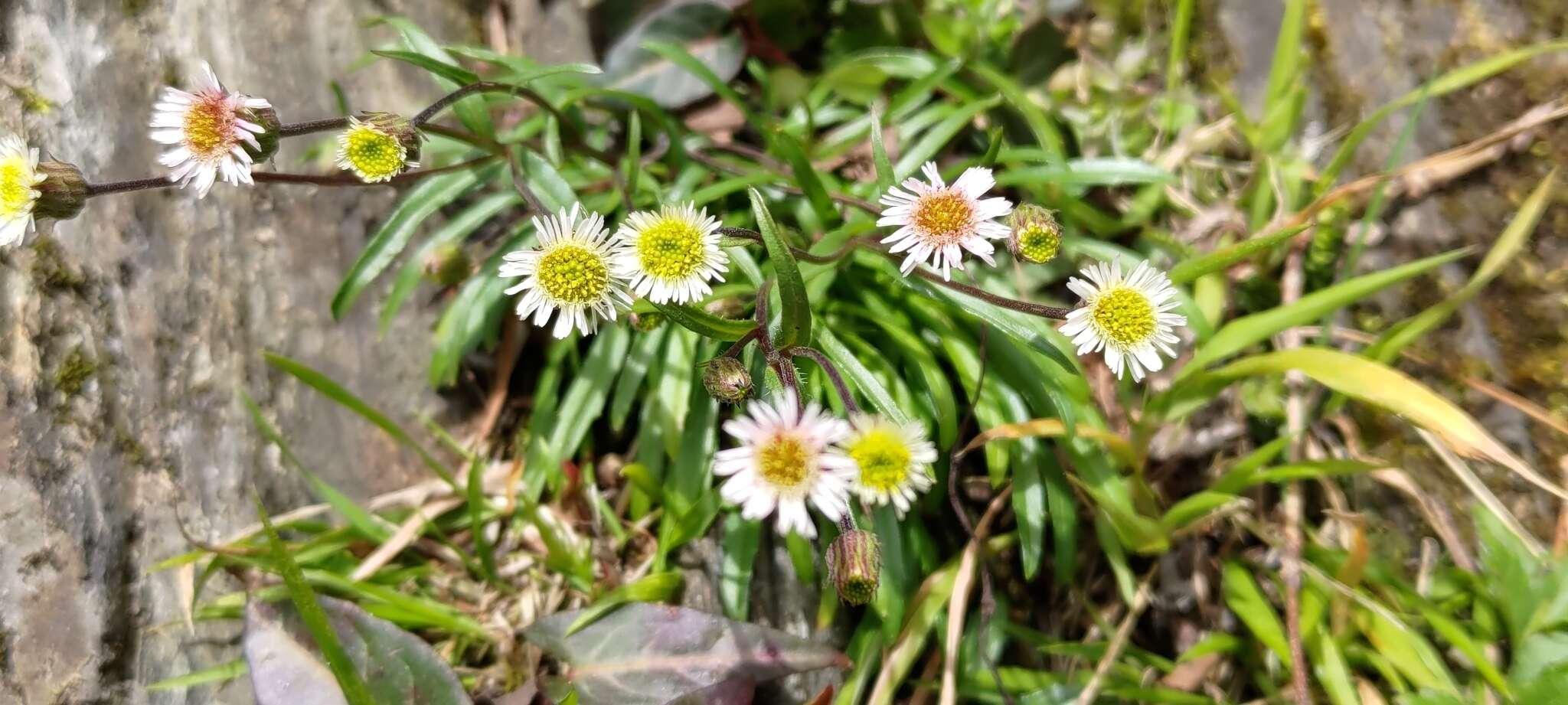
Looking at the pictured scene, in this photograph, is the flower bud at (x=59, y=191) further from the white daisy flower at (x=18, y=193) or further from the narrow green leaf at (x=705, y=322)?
the narrow green leaf at (x=705, y=322)

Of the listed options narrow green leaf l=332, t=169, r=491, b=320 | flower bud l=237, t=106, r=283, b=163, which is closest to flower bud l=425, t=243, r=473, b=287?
narrow green leaf l=332, t=169, r=491, b=320

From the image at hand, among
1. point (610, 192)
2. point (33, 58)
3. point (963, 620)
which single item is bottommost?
point (963, 620)

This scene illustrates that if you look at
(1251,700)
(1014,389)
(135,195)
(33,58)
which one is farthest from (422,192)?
(1251,700)

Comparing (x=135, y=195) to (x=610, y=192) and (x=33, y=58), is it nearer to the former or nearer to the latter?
(x=33, y=58)

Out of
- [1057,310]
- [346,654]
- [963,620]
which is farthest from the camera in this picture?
[963,620]

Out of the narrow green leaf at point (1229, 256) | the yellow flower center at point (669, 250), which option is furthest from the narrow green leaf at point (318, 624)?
the narrow green leaf at point (1229, 256)

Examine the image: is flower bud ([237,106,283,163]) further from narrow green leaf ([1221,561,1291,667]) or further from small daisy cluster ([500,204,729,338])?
narrow green leaf ([1221,561,1291,667])

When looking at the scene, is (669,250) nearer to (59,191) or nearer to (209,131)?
(209,131)
